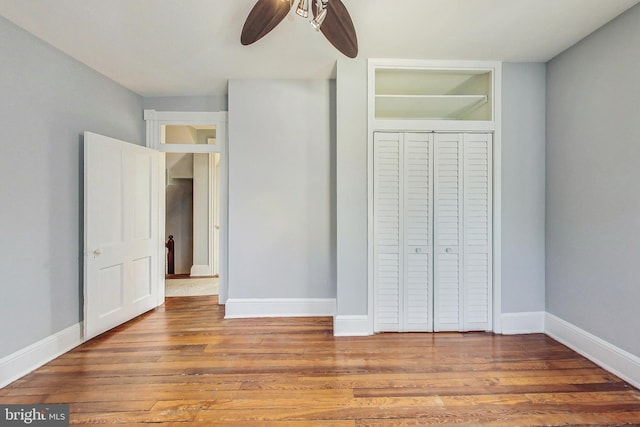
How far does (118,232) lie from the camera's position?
2.74m

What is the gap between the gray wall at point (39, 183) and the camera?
1.94 m

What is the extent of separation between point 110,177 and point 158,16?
5.01ft

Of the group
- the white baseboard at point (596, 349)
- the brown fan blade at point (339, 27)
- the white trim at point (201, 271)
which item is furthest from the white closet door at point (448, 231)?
the white trim at point (201, 271)

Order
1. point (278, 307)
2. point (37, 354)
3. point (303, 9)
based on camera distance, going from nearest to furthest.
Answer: point (303, 9) → point (37, 354) → point (278, 307)

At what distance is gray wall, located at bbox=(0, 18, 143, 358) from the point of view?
1.94 m

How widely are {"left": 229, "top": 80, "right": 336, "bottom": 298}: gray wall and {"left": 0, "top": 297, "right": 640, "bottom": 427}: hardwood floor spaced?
0.58 meters

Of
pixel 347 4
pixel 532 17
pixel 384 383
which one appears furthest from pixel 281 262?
pixel 532 17

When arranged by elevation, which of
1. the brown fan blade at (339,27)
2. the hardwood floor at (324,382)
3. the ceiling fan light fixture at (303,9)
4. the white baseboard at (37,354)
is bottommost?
the hardwood floor at (324,382)

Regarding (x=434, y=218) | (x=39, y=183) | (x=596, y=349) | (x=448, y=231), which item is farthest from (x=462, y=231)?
(x=39, y=183)

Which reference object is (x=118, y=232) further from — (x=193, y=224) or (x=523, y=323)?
(x=523, y=323)

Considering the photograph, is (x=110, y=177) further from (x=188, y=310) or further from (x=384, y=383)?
(x=384, y=383)

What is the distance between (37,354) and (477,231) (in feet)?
12.1

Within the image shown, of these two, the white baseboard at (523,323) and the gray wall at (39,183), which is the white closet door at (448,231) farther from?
the gray wall at (39,183)

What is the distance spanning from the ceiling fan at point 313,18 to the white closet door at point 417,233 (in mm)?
1109
